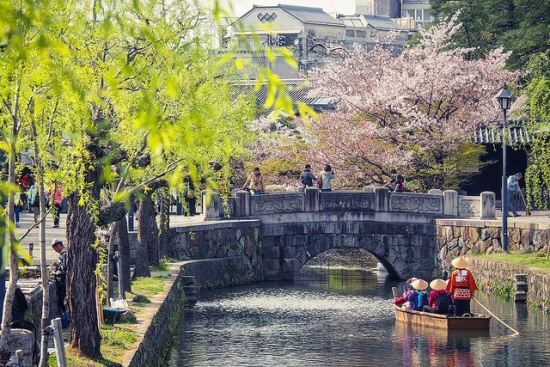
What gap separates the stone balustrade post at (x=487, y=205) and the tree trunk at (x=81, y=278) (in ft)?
78.8

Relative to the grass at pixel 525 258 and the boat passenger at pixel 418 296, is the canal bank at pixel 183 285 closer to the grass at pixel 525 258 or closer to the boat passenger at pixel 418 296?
the grass at pixel 525 258

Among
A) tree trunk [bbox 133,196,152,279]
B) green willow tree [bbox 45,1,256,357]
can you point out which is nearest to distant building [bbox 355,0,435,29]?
tree trunk [bbox 133,196,152,279]

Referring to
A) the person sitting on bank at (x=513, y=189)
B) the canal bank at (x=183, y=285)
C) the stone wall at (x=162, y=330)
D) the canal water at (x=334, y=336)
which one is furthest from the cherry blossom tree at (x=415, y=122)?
the stone wall at (x=162, y=330)

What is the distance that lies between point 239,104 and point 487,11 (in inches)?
1315

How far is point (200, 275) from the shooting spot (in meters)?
40.4

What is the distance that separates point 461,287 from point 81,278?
13.2 metres

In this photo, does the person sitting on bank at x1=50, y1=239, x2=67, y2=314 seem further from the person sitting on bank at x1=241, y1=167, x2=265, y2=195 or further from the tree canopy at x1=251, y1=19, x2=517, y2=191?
the tree canopy at x1=251, y1=19, x2=517, y2=191

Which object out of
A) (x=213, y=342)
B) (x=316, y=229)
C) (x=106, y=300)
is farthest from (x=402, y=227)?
(x=106, y=300)

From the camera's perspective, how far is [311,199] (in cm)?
4491

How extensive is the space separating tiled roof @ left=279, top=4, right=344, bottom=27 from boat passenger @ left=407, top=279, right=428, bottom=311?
81.3m

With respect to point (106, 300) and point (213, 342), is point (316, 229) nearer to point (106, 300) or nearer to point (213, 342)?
point (213, 342)

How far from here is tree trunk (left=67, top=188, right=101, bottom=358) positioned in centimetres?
2002

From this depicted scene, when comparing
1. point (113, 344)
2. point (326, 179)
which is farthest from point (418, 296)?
point (326, 179)

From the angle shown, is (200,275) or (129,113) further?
(200,275)
